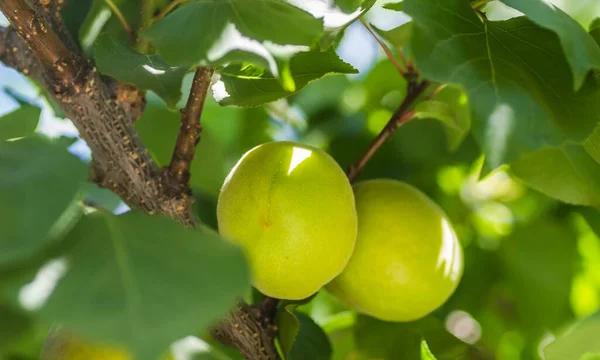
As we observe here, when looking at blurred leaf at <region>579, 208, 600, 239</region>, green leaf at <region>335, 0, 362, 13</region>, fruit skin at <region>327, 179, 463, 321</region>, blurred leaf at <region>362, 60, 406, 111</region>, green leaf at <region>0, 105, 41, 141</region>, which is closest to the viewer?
green leaf at <region>335, 0, 362, 13</region>

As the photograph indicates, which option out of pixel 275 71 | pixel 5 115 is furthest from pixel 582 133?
pixel 5 115

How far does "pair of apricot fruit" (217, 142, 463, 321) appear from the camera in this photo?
2.18 feet

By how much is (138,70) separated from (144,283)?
12.4 inches

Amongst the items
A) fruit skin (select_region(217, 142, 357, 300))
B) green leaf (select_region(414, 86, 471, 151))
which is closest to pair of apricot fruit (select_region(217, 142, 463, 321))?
fruit skin (select_region(217, 142, 357, 300))

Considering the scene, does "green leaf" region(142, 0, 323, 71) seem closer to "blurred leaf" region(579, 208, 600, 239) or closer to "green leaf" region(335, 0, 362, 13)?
"green leaf" region(335, 0, 362, 13)

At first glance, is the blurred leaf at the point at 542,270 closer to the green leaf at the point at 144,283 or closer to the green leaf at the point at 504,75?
the green leaf at the point at 504,75

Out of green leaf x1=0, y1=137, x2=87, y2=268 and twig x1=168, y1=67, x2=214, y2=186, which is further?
twig x1=168, y1=67, x2=214, y2=186

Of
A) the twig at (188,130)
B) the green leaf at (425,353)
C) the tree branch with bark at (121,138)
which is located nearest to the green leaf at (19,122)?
the tree branch with bark at (121,138)

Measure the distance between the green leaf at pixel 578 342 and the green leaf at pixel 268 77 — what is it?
32 cm

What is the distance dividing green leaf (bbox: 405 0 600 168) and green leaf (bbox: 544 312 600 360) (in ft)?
0.47

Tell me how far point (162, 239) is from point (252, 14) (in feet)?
0.65

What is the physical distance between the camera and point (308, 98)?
122 cm

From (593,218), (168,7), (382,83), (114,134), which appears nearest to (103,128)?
(114,134)

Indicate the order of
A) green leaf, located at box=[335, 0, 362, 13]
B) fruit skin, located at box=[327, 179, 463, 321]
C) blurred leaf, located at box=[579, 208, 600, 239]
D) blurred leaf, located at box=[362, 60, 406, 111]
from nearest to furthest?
green leaf, located at box=[335, 0, 362, 13]
fruit skin, located at box=[327, 179, 463, 321]
blurred leaf, located at box=[579, 208, 600, 239]
blurred leaf, located at box=[362, 60, 406, 111]
